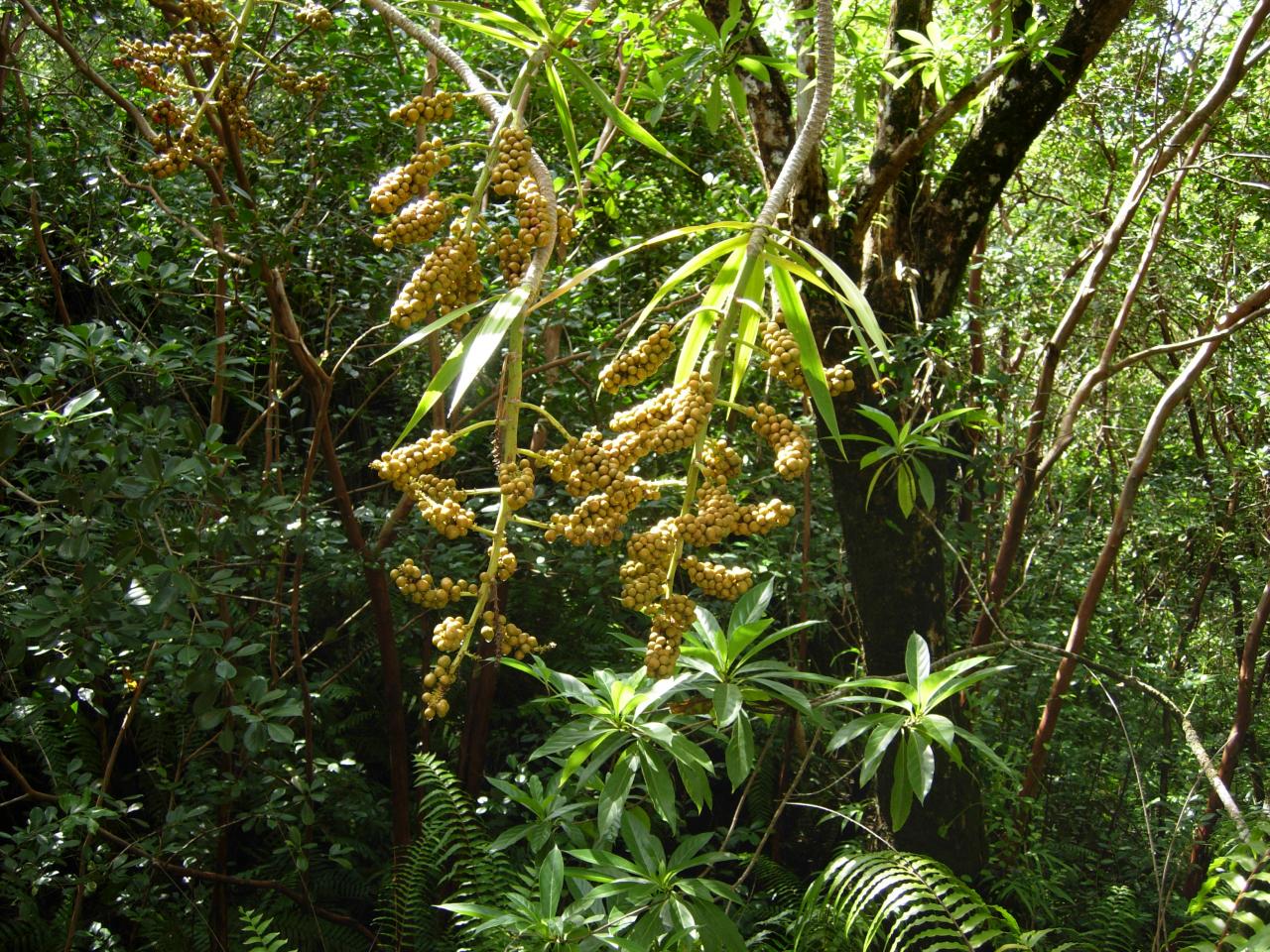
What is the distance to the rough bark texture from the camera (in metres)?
2.33

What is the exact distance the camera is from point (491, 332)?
77 cm

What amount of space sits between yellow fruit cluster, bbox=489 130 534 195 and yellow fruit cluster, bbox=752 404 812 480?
0.87 ft

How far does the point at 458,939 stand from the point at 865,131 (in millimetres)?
2811

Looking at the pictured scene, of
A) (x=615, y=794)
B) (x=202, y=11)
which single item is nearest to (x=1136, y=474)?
(x=615, y=794)

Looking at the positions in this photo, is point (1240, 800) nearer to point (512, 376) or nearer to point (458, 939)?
point (458, 939)

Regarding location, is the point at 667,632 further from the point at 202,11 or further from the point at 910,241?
the point at 910,241

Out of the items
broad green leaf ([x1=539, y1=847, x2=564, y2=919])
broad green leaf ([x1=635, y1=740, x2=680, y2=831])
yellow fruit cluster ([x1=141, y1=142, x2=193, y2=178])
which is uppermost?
yellow fruit cluster ([x1=141, y1=142, x2=193, y2=178])

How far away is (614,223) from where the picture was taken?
358 cm

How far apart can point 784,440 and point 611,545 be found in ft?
7.22

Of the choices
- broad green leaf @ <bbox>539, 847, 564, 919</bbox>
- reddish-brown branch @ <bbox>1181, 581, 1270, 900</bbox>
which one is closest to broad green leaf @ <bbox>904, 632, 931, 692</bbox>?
broad green leaf @ <bbox>539, 847, 564, 919</bbox>

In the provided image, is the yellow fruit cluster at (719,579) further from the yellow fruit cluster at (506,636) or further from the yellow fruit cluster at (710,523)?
the yellow fruit cluster at (506,636)

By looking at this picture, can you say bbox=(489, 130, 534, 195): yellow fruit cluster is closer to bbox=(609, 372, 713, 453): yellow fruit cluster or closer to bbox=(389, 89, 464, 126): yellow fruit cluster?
bbox=(389, 89, 464, 126): yellow fruit cluster

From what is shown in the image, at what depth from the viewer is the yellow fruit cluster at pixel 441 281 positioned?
0.78 metres

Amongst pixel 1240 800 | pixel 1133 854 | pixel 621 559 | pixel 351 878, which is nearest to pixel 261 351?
pixel 621 559
